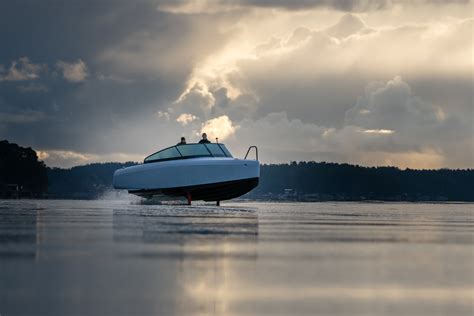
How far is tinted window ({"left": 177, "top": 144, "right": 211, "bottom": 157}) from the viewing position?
63469mm

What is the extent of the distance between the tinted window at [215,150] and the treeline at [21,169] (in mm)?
106859

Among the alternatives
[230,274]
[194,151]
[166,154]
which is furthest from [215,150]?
[230,274]

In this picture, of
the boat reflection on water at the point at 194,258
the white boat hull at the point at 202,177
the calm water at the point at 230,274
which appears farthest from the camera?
the white boat hull at the point at 202,177

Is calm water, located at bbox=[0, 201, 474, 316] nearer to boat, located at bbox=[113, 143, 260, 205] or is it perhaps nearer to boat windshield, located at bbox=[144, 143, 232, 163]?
boat, located at bbox=[113, 143, 260, 205]

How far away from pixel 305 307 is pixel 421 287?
3028 millimetres

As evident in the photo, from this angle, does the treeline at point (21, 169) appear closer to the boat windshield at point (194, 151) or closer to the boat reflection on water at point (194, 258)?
the boat windshield at point (194, 151)

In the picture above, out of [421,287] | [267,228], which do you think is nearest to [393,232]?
[267,228]

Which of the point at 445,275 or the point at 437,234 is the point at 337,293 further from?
the point at 437,234

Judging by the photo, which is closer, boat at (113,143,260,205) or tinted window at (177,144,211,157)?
boat at (113,143,260,205)

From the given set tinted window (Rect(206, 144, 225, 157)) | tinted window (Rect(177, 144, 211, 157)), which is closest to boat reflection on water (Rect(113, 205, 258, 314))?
tinted window (Rect(177, 144, 211, 157))

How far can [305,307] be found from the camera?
1376 centimetres

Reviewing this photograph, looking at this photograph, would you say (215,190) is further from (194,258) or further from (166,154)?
(194,258)

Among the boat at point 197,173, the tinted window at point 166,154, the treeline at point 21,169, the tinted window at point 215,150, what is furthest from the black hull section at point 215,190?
the treeline at point 21,169

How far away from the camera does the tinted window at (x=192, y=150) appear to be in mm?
63469
